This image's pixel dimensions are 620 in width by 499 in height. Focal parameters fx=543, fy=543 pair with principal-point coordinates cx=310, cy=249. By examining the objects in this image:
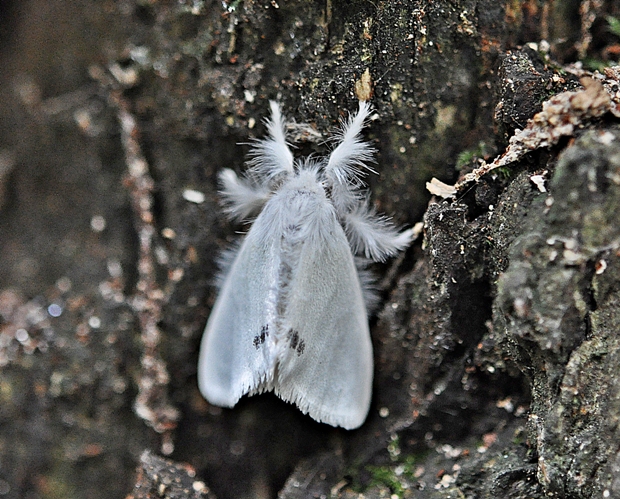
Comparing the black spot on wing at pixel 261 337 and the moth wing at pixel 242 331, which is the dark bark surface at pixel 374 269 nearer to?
the moth wing at pixel 242 331

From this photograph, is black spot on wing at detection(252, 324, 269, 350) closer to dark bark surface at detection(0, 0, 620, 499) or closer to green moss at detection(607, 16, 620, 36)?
dark bark surface at detection(0, 0, 620, 499)

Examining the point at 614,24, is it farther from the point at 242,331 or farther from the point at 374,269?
the point at 242,331

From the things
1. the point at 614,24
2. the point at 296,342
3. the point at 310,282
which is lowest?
the point at 296,342

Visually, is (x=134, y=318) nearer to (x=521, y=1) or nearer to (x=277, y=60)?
(x=277, y=60)

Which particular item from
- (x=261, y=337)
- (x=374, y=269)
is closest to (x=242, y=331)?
(x=261, y=337)

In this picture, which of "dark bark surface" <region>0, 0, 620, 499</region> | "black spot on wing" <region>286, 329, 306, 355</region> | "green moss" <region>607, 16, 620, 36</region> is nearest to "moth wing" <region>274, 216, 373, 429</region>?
"black spot on wing" <region>286, 329, 306, 355</region>

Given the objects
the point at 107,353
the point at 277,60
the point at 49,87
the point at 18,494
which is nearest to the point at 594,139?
the point at 277,60

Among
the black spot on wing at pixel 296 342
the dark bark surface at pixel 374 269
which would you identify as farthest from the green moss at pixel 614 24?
the black spot on wing at pixel 296 342
